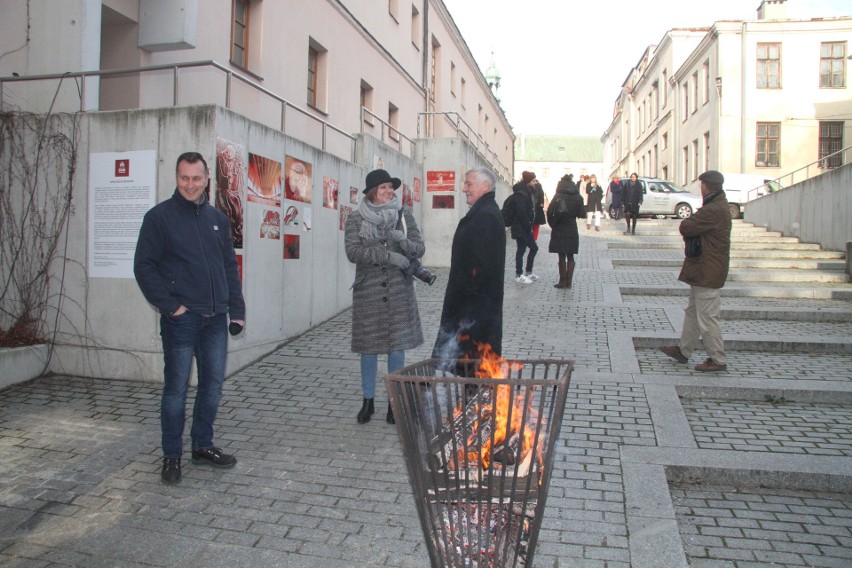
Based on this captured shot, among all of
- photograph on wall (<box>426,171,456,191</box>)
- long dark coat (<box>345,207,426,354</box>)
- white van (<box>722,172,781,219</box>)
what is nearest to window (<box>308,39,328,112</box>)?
photograph on wall (<box>426,171,456,191</box>)

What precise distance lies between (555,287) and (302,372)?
6.27 m

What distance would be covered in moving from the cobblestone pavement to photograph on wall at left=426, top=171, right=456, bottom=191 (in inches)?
361

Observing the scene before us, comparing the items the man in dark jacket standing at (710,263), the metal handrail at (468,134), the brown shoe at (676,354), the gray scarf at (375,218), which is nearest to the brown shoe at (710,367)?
the man in dark jacket standing at (710,263)

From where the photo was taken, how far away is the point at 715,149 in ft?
105

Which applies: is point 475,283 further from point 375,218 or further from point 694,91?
point 694,91

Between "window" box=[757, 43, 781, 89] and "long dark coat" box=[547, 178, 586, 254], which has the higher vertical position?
"window" box=[757, 43, 781, 89]

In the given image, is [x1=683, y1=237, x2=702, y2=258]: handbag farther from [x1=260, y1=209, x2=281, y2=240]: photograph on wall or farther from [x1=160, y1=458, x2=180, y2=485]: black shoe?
[x1=160, y1=458, x2=180, y2=485]: black shoe

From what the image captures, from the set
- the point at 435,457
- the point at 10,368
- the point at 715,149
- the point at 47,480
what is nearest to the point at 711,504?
the point at 435,457

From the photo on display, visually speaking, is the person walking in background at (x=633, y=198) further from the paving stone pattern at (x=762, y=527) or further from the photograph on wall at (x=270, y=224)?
the paving stone pattern at (x=762, y=527)

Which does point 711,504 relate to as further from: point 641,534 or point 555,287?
point 555,287

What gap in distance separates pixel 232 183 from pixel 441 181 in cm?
972

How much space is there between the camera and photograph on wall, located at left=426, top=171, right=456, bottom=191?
53.9 ft

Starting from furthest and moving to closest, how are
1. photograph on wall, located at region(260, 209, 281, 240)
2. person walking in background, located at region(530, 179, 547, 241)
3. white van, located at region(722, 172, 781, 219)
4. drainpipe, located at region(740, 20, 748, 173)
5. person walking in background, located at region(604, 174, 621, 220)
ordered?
drainpipe, located at region(740, 20, 748, 173) < person walking in background, located at region(604, 174, 621, 220) < white van, located at region(722, 172, 781, 219) < person walking in background, located at region(530, 179, 547, 241) < photograph on wall, located at region(260, 209, 281, 240)

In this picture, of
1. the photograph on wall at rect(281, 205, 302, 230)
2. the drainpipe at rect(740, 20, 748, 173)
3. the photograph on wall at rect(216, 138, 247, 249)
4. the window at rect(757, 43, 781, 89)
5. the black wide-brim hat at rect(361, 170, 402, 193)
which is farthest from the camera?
the window at rect(757, 43, 781, 89)
